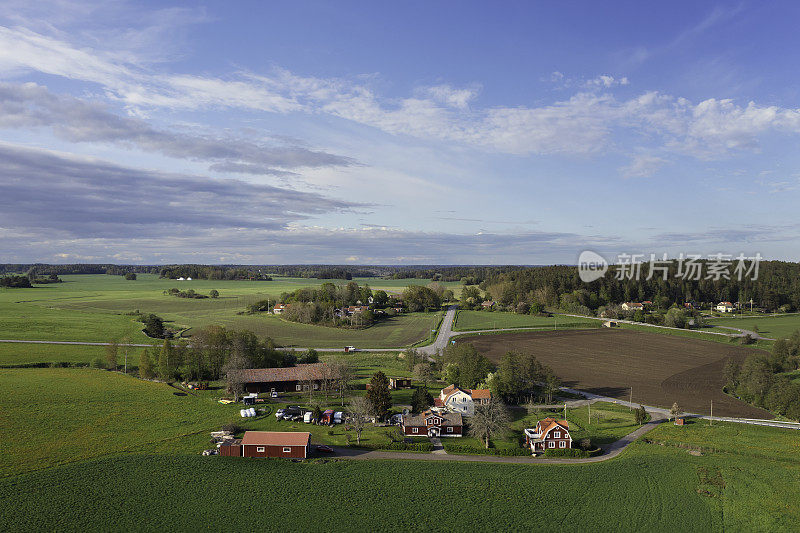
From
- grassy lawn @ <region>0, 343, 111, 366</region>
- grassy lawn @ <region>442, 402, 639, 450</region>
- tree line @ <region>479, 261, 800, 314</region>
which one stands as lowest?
grassy lawn @ <region>442, 402, 639, 450</region>

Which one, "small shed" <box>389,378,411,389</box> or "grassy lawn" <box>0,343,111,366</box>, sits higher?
"grassy lawn" <box>0,343,111,366</box>

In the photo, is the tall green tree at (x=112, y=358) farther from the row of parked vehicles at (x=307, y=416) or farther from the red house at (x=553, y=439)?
the red house at (x=553, y=439)

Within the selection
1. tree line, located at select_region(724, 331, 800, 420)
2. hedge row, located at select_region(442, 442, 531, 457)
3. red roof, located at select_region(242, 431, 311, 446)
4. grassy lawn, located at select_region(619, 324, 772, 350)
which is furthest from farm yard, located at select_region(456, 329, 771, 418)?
red roof, located at select_region(242, 431, 311, 446)

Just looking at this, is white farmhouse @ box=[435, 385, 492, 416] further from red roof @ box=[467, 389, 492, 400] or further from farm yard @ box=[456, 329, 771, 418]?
farm yard @ box=[456, 329, 771, 418]

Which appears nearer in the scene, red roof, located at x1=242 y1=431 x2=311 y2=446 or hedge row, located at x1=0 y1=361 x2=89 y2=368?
red roof, located at x1=242 y1=431 x2=311 y2=446

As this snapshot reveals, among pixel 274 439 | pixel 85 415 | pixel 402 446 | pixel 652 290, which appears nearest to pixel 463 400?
pixel 402 446

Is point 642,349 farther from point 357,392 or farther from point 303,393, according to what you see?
point 303,393

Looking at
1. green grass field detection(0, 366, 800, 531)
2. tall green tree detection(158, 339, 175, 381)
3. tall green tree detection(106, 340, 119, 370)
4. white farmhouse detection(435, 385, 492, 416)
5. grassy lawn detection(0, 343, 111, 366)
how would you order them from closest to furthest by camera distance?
green grass field detection(0, 366, 800, 531) < white farmhouse detection(435, 385, 492, 416) < tall green tree detection(158, 339, 175, 381) < tall green tree detection(106, 340, 119, 370) < grassy lawn detection(0, 343, 111, 366)
